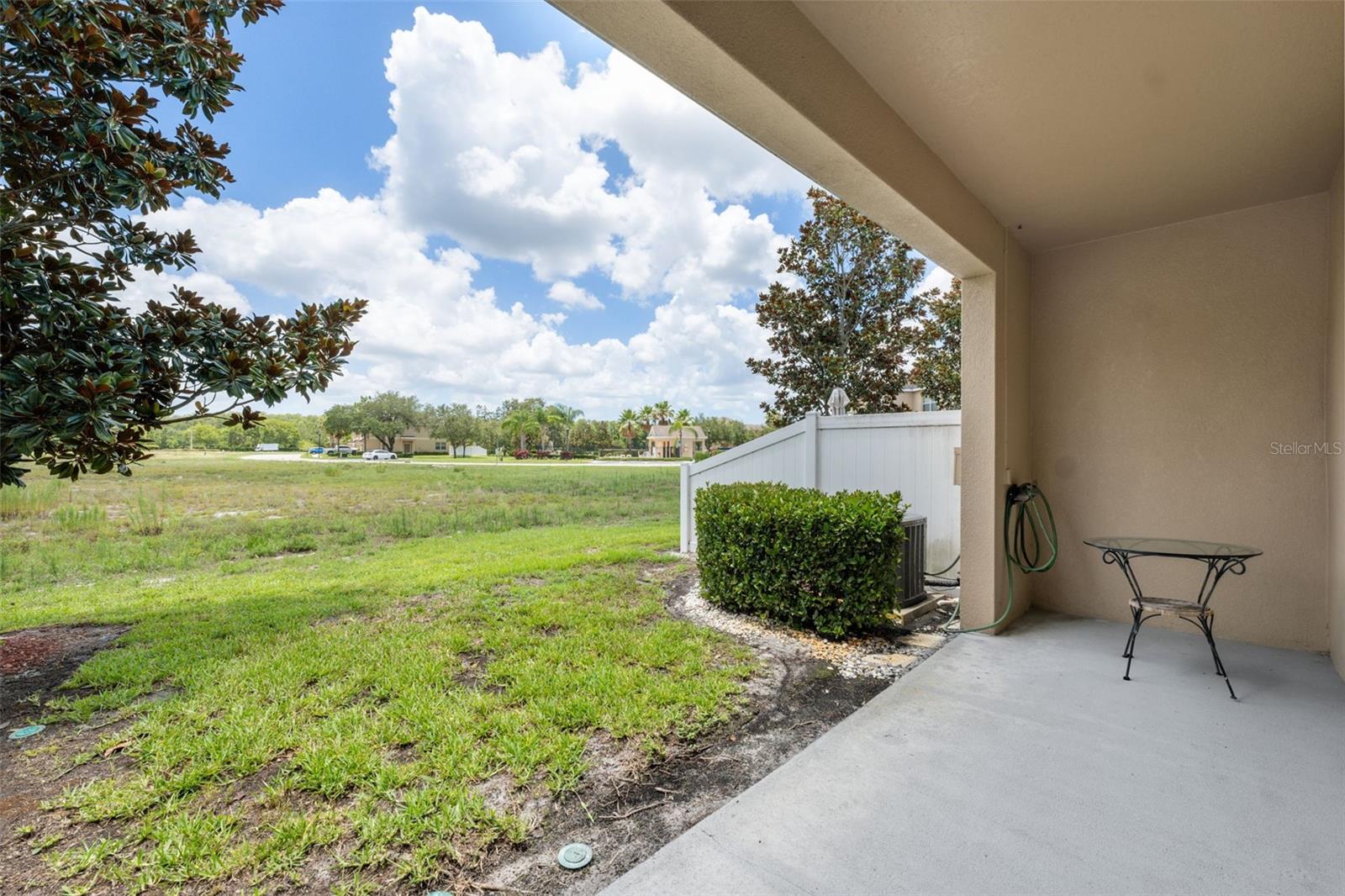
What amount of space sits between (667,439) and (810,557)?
20.6 ft

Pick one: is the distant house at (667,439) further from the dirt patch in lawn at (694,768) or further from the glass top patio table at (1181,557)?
the glass top patio table at (1181,557)

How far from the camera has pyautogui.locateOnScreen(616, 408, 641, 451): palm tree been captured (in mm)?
9327

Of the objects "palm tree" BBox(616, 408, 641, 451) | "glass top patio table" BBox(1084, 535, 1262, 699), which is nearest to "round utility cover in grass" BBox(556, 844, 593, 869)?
"glass top patio table" BBox(1084, 535, 1262, 699)

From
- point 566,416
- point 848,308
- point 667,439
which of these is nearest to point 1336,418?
point 848,308

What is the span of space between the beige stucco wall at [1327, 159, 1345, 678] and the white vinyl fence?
1770mm

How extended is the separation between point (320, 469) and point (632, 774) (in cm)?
539

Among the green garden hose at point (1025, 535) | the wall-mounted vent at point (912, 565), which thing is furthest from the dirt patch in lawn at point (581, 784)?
the green garden hose at point (1025, 535)

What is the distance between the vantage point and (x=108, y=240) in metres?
2.30

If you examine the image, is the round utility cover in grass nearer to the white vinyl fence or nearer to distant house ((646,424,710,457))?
the white vinyl fence

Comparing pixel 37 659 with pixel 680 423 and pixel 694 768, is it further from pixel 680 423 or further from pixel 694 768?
pixel 680 423

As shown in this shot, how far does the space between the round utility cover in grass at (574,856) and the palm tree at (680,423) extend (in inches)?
288

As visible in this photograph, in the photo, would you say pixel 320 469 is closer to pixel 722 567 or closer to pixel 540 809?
pixel 722 567

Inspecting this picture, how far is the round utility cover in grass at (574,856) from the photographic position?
1.45 metres

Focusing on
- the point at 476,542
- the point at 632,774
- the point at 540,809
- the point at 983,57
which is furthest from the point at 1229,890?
the point at 476,542
